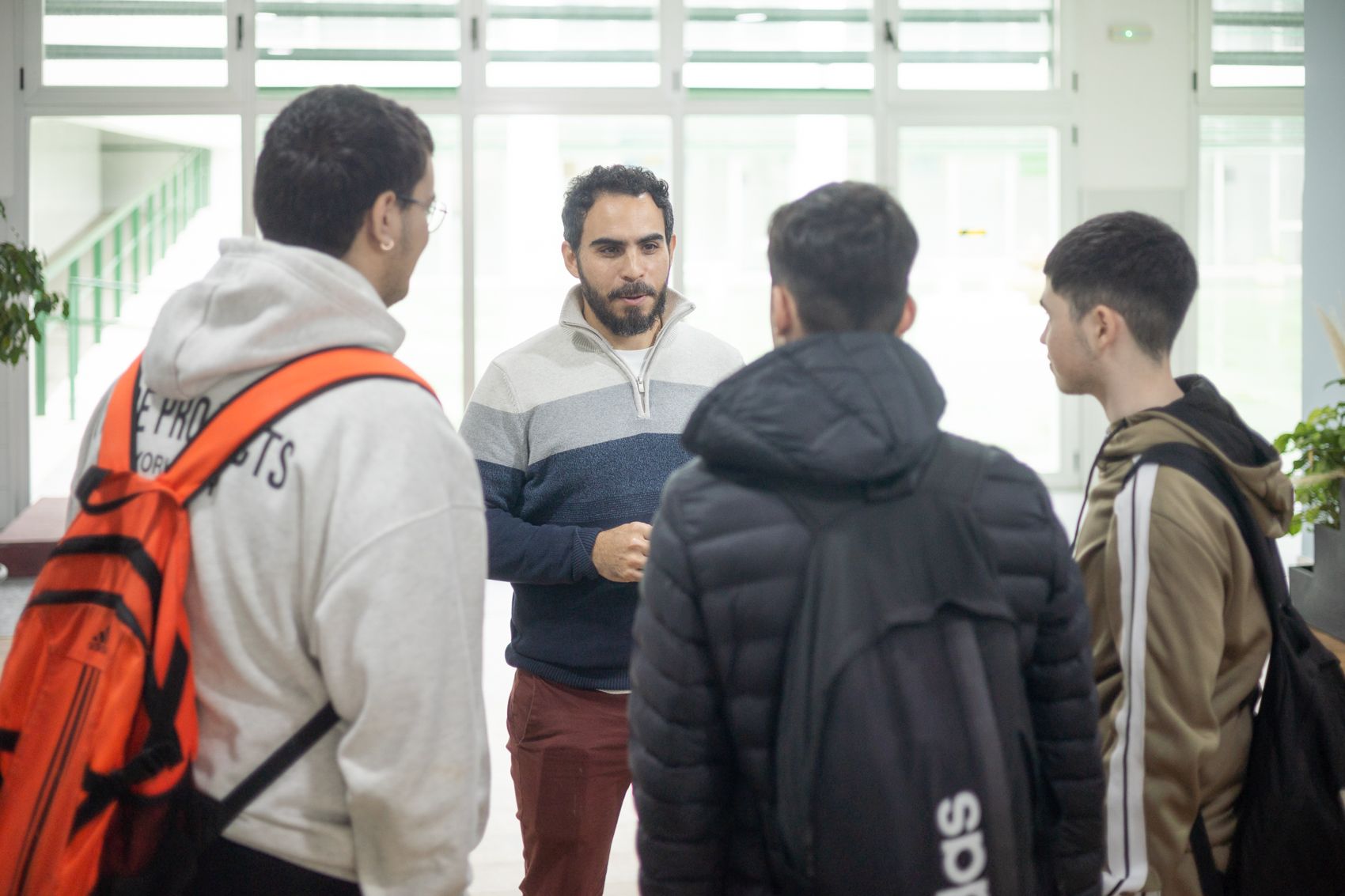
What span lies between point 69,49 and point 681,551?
23.9ft

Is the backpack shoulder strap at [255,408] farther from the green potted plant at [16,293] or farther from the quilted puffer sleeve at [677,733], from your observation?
the green potted plant at [16,293]

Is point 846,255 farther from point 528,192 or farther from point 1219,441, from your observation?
Result: point 528,192

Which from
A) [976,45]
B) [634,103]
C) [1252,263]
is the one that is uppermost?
[976,45]

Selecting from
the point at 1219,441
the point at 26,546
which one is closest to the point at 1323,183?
the point at 1219,441

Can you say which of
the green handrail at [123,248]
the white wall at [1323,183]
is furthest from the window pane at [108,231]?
the white wall at [1323,183]

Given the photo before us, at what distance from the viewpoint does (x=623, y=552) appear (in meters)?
1.79

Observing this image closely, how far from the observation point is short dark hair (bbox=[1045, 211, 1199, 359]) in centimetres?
153

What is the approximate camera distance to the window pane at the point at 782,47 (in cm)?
730

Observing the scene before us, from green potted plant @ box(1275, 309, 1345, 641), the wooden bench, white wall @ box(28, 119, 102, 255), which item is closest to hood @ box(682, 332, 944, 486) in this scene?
green potted plant @ box(1275, 309, 1345, 641)

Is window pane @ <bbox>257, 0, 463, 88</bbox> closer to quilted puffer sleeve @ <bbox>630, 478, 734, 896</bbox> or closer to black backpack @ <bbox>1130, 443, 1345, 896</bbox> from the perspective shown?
black backpack @ <bbox>1130, 443, 1345, 896</bbox>

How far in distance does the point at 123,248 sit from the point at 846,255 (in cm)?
779

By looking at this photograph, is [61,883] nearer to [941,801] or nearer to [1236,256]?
[941,801]

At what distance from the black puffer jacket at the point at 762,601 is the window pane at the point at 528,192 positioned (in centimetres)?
637

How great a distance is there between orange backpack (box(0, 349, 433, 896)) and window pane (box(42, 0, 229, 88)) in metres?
6.66
